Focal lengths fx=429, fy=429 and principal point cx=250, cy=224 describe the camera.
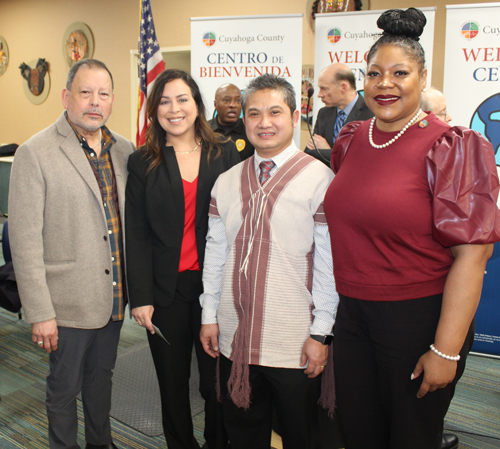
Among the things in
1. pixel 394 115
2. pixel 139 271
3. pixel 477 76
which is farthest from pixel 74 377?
pixel 477 76

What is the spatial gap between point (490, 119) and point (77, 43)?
6.18 metres

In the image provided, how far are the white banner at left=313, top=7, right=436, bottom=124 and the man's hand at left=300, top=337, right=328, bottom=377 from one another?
96.3 inches

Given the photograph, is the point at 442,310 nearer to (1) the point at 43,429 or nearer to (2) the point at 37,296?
(2) the point at 37,296

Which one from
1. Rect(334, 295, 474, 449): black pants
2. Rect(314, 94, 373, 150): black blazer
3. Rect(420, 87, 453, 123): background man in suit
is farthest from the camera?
Rect(314, 94, 373, 150): black blazer

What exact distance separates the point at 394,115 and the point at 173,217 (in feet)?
2.82

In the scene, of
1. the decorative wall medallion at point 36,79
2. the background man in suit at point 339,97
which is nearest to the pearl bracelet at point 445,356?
the background man in suit at point 339,97

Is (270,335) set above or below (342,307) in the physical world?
below

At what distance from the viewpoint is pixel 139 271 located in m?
1.65

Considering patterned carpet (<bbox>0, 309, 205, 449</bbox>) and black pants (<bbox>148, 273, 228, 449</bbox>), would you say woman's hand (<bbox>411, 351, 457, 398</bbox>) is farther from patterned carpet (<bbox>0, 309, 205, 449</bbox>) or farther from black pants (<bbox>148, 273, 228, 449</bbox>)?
patterned carpet (<bbox>0, 309, 205, 449</bbox>)

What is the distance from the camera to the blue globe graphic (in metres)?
2.96

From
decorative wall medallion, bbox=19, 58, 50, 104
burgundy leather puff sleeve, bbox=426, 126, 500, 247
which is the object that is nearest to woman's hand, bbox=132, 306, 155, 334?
burgundy leather puff sleeve, bbox=426, 126, 500, 247

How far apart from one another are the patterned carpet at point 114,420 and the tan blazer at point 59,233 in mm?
825

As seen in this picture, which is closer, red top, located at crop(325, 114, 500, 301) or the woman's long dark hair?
red top, located at crop(325, 114, 500, 301)

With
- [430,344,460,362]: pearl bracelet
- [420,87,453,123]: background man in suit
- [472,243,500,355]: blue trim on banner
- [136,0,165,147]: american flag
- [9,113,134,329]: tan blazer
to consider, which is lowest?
[472,243,500,355]: blue trim on banner
